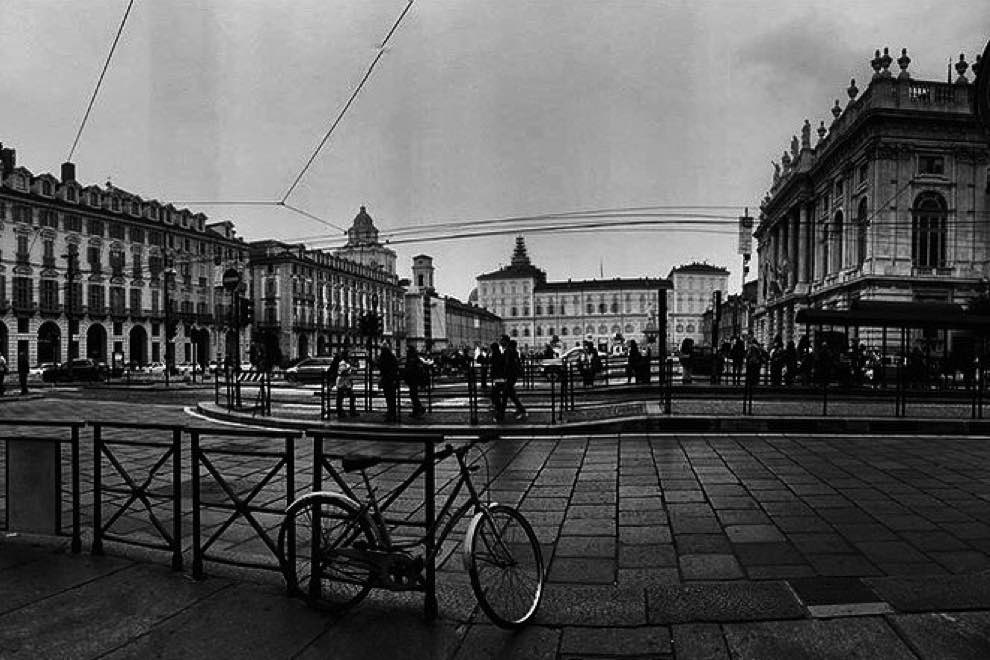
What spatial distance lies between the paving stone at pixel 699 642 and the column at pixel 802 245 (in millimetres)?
56637

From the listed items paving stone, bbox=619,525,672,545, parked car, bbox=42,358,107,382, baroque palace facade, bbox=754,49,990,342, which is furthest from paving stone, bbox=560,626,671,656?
baroque palace facade, bbox=754,49,990,342

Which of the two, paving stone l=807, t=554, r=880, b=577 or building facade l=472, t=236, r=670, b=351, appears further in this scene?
building facade l=472, t=236, r=670, b=351

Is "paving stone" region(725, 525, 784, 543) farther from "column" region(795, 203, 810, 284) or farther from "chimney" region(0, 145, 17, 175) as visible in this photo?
"chimney" region(0, 145, 17, 175)

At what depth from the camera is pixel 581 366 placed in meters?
24.6

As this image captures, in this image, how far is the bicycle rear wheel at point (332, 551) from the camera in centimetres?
342

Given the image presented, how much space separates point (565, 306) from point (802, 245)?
86.2m

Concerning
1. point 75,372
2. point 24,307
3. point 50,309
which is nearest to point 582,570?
point 75,372

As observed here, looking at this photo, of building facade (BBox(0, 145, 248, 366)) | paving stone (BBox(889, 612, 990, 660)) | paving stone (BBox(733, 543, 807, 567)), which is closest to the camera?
paving stone (BBox(889, 612, 990, 660))

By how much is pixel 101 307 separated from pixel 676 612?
6694 centimetres

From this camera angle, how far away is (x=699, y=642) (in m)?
3.13

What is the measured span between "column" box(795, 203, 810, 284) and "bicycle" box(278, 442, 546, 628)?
56.9m

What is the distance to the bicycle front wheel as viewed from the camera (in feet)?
10.5

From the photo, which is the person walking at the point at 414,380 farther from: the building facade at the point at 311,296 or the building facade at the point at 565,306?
the building facade at the point at 565,306

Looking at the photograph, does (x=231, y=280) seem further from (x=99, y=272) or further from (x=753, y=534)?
(x=99, y=272)
